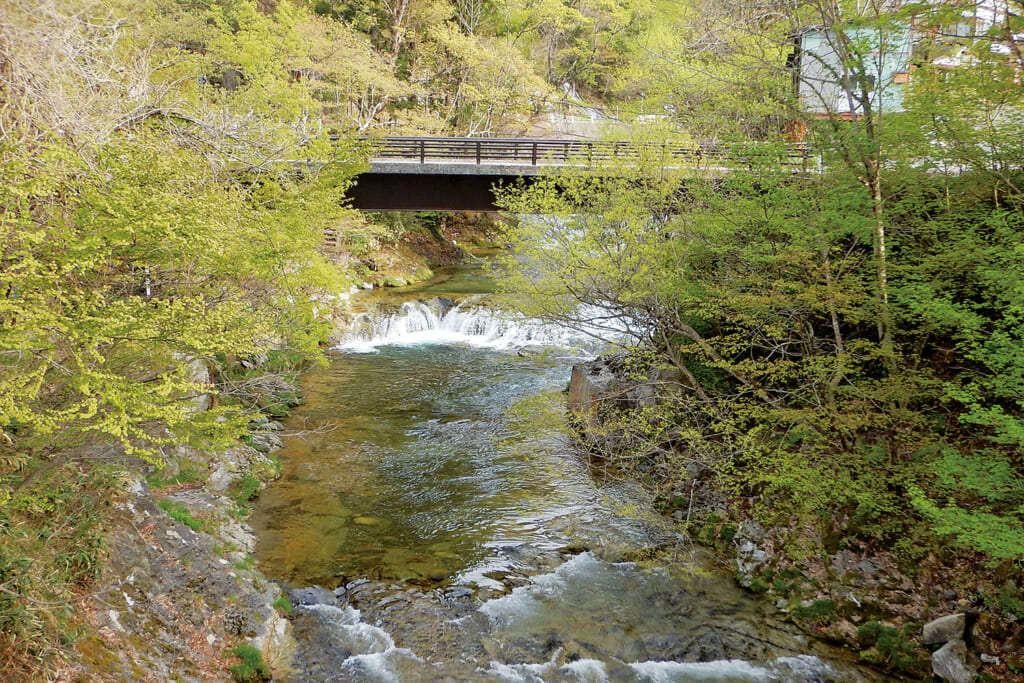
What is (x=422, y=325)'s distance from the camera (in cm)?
2481

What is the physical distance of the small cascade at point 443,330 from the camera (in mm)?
22859

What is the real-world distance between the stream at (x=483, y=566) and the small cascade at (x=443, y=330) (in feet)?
18.4

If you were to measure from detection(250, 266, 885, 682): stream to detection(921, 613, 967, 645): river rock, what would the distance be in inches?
37.5

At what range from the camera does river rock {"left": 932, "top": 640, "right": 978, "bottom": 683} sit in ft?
25.6

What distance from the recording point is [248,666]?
7695 mm

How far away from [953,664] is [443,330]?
1920 cm

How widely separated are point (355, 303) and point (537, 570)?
16944 millimetres

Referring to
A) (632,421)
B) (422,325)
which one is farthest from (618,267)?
(422,325)

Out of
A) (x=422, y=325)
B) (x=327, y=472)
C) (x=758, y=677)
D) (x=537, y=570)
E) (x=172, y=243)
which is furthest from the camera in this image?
(x=422, y=325)

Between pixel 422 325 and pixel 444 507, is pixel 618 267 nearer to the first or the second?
pixel 444 507

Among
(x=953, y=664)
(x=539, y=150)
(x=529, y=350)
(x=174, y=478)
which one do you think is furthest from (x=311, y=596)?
(x=539, y=150)

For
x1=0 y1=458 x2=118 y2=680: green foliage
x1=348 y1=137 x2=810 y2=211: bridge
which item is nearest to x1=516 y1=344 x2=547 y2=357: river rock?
x1=348 y1=137 x2=810 y2=211: bridge

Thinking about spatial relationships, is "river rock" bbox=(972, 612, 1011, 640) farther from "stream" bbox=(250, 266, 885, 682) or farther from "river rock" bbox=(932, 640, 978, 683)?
"stream" bbox=(250, 266, 885, 682)

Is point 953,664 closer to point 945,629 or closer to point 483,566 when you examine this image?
point 945,629
